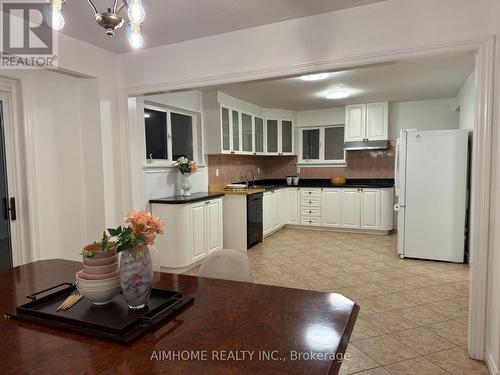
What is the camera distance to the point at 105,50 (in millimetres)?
3189

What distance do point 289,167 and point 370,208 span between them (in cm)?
202

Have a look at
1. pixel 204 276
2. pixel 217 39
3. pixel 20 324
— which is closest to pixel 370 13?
pixel 217 39

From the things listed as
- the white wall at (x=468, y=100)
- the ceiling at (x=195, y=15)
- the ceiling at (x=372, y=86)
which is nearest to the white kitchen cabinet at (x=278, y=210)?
the ceiling at (x=372, y=86)

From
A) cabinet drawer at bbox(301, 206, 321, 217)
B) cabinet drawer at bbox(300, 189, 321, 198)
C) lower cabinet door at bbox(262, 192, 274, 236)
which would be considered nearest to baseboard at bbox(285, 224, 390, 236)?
cabinet drawer at bbox(301, 206, 321, 217)

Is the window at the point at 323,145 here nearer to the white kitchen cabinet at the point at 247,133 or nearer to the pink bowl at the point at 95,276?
the white kitchen cabinet at the point at 247,133

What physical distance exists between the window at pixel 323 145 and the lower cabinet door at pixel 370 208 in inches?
40.0

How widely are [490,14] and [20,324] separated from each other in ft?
9.78

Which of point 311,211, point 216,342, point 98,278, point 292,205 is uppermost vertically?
A: point 98,278

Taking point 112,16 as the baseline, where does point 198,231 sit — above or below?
below

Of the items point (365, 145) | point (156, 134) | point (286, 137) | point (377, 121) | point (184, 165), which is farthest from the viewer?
point (286, 137)

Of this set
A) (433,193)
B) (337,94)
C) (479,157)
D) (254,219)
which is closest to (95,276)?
(479,157)

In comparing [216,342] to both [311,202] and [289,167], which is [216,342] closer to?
[311,202]

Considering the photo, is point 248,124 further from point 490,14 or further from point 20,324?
point 20,324

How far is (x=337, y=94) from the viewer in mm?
5035
